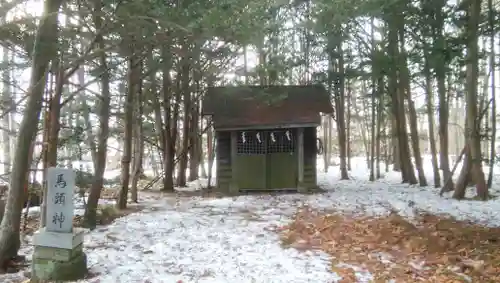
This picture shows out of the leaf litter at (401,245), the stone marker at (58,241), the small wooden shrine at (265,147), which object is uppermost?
the small wooden shrine at (265,147)

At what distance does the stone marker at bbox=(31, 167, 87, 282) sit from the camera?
17.1 ft

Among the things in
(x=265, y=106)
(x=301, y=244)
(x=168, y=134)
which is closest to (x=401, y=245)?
(x=301, y=244)

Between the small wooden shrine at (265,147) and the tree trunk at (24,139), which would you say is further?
the small wooden shrine at (265,147)

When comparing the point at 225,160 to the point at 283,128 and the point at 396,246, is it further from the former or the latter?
the point at 396,246

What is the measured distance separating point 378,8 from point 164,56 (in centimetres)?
469

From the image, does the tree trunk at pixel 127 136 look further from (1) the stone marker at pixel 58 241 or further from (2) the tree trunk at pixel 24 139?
(1) the stone marker at pixel 58 241

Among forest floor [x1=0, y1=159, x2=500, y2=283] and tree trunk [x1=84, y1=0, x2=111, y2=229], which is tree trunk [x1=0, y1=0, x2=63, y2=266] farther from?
tree trunk [x1=84, y1=0, x2=111, y2=229]

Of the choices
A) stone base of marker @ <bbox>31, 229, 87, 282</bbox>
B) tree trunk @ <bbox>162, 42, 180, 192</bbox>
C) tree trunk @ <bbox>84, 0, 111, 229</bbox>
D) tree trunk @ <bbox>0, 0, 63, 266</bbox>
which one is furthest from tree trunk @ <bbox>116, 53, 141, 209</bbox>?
stone base of marker @ <bbox>31, 229, 87, 282</bbox>

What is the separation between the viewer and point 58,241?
17.2 feet

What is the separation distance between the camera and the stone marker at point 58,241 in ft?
17.1

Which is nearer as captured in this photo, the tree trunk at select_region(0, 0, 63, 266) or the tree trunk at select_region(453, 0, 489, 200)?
the tree trunk at select_region(0, 0, 63, 266)

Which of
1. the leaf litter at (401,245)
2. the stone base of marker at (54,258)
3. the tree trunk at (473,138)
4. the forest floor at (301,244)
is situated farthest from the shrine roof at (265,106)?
the stone base of marker at (54,258)

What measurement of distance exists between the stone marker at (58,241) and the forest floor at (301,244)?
0.29 m

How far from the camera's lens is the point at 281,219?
913 cm
